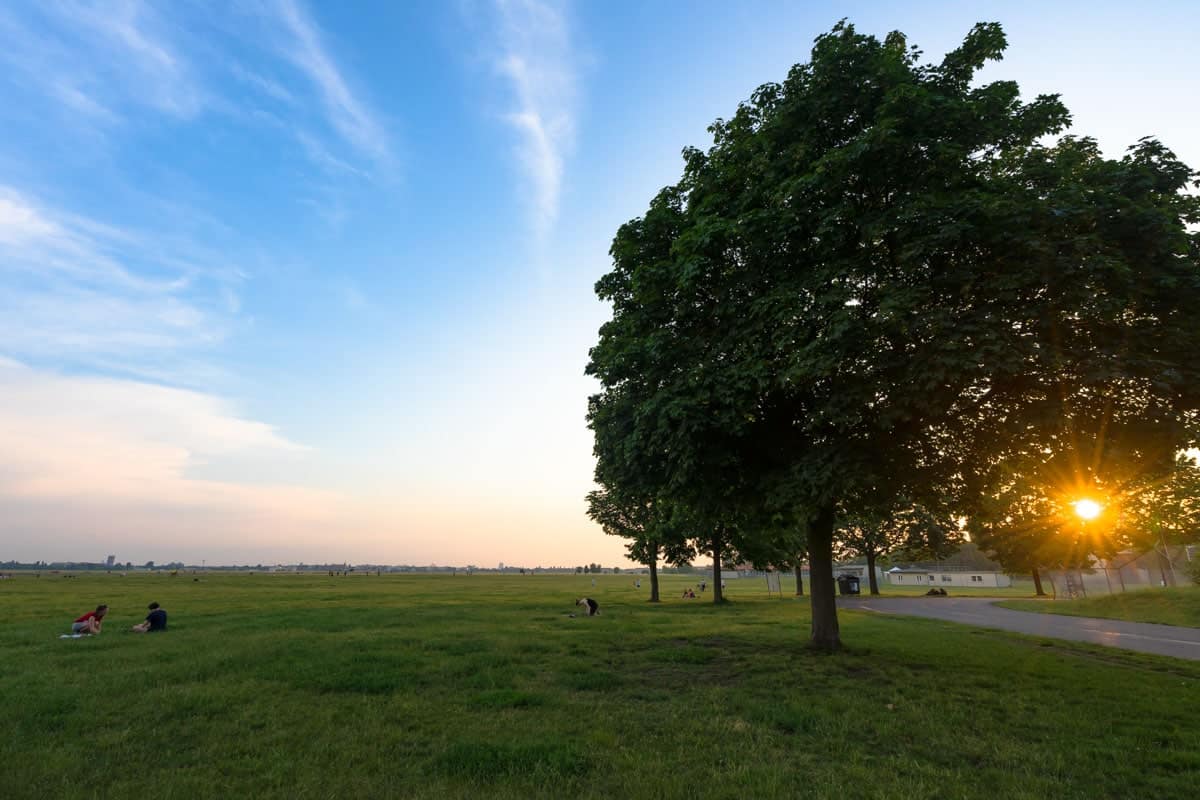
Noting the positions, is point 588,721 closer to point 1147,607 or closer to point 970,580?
point 1147,607

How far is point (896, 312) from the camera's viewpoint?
11.6m

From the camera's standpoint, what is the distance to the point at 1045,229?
12078 mm

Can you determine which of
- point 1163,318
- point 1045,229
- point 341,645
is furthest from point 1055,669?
point 341,645

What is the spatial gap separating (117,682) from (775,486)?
1530 cm

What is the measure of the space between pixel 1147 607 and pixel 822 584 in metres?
28.5

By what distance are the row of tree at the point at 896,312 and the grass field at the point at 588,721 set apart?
448 centimetres

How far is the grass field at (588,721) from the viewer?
663 cm

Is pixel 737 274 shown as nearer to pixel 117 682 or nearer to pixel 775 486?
pixel 775 486

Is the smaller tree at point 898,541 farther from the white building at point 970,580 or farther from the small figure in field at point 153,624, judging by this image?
the small figure in field at point 153,624

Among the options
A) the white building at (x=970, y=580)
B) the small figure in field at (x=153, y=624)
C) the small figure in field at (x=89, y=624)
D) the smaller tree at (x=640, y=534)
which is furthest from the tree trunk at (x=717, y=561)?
the white building at (x=970, y=580)

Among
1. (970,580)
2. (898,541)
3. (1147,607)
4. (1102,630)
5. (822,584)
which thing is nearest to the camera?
(822,584)

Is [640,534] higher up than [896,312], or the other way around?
[896,312]

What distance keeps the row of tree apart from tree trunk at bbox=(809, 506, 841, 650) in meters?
0.06

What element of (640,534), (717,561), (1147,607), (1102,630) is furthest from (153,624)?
(1147,607)
